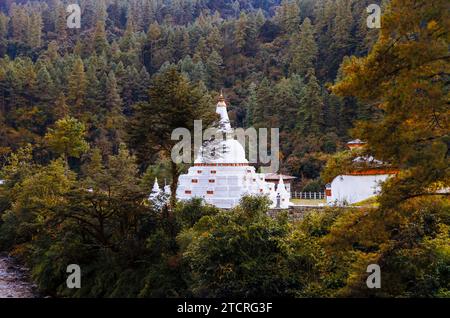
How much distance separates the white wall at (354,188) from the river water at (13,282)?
14.5 m

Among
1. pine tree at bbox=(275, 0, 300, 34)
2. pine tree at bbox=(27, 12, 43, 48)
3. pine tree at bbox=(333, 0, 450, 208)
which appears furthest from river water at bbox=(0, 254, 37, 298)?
pine tree at bbox=(27, 12, 43, 48)

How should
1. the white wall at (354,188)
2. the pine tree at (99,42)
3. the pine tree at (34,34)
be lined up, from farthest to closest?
the pine tree at (34,34) < the pine tree at (99,42) < the white wall at (354,188)

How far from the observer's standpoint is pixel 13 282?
82.3ft

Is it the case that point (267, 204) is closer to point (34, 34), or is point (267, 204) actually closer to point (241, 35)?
point (241, 35)

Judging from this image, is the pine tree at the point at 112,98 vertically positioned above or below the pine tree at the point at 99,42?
below

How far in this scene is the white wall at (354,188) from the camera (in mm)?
24812

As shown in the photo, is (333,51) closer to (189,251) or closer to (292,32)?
(292,32)

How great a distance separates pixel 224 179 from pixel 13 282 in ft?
37.8

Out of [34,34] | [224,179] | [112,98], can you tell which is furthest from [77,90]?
[34,34]

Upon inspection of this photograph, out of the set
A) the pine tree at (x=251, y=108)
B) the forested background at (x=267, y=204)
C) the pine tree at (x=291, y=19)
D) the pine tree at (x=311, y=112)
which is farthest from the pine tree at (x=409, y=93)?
the pine tree at (x=291, y=19)

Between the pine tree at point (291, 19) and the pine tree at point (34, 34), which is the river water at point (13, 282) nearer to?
the pine tree at point (291, 19)

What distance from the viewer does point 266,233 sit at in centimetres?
1593

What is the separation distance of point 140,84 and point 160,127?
46531 millimetres
